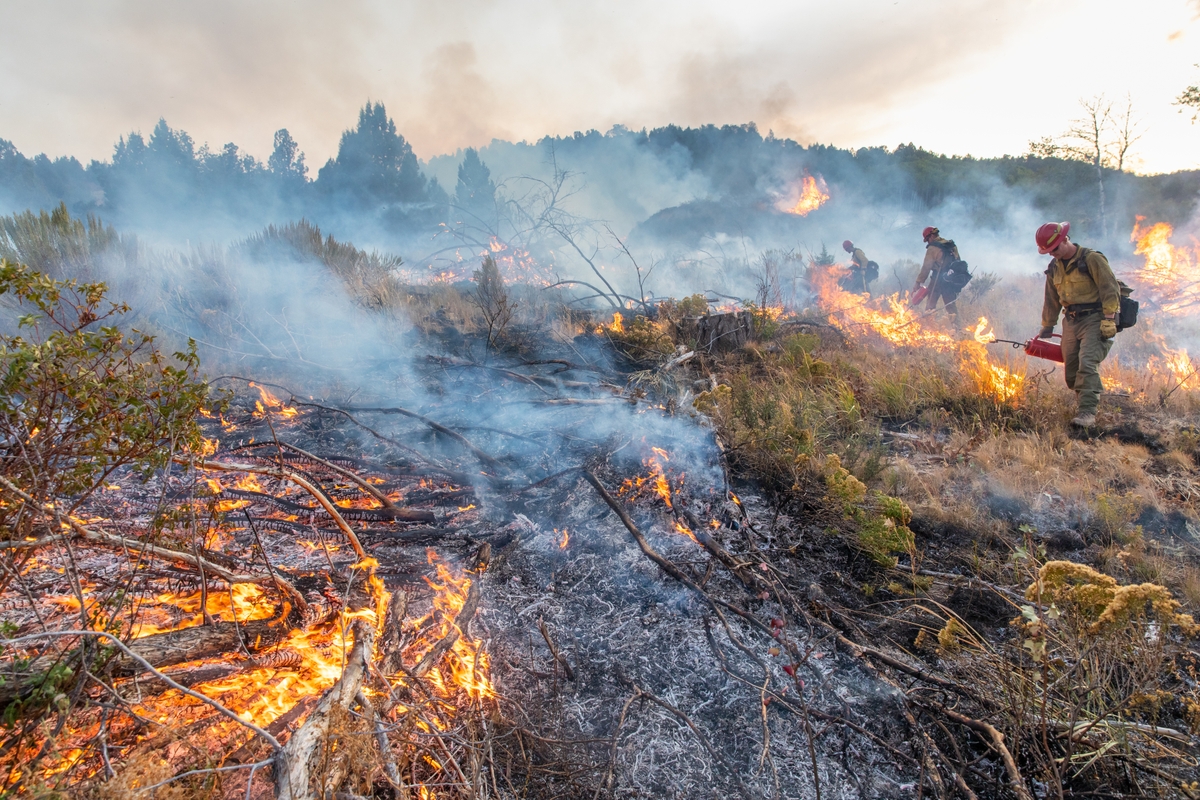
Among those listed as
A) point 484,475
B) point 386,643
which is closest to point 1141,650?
point 386,643

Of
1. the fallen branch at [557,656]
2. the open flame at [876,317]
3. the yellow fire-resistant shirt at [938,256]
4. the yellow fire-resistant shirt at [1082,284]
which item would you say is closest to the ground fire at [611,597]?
the fallen branch at [557,656]

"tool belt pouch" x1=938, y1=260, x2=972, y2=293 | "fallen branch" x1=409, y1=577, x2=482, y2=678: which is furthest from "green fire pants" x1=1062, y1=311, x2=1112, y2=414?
"fallen branch" x1=409, y1=577, x2=482, y2=678

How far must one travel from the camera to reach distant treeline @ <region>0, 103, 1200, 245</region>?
66.5 feet

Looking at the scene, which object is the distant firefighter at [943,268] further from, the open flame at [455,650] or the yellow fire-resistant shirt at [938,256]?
the open flame at [455,650]

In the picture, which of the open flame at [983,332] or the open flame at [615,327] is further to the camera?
the open flame at [983,332]

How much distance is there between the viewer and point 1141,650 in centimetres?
224

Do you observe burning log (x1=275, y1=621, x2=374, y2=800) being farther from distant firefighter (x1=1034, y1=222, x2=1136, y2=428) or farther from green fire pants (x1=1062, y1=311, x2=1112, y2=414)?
green fire pants (x1=1062, y1=311, x2=1112, y2=414)

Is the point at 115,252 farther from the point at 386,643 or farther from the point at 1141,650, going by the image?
the point at 1141,650

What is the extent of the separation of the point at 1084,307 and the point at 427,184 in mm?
37935

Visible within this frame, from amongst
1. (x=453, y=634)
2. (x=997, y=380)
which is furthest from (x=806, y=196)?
(x=453, y=634)

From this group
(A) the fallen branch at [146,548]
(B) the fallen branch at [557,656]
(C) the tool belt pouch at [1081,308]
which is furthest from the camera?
(C) the tool belt pouch at [1081,308]

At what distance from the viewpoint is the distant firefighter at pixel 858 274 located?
501 inches

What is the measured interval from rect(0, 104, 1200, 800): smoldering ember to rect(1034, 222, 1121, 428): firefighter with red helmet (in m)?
0.08

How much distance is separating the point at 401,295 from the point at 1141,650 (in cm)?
1071
